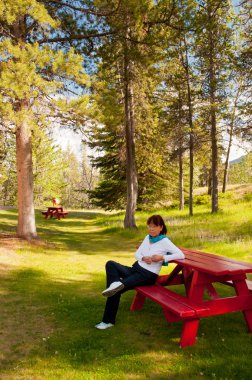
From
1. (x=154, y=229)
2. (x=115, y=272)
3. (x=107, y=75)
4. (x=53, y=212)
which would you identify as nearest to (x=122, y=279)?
(x=115, y=272)

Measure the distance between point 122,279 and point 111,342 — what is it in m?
0.89

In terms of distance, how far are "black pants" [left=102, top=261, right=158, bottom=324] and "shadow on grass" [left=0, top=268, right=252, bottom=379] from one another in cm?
24

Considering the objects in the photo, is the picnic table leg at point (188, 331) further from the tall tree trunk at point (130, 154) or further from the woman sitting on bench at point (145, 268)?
the tall tree trunk at point (130, 154)

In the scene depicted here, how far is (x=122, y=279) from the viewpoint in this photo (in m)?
5.12

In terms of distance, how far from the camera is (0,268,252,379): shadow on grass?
3.88 meters

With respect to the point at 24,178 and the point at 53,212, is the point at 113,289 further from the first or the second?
the point at 53,212

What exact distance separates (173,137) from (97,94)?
936cm

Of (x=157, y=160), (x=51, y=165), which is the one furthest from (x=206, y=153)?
(x=51, y=165)

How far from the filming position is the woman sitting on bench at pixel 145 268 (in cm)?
504

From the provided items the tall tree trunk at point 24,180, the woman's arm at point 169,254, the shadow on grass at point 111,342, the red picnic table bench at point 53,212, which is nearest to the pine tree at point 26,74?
the tall tree trunk at point 24,180

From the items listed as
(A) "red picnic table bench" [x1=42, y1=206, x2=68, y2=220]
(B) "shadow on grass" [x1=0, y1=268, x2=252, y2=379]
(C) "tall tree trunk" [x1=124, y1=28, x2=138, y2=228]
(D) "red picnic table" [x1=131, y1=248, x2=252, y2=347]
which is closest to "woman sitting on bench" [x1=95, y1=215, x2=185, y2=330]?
(D) "red picnic table" [x1=131, y1=248, x2=252, y2=347]

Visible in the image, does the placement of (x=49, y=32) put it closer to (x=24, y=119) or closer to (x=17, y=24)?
(x=17, y=24)

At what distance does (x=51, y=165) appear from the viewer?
134 feet

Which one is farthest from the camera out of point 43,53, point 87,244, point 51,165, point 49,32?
point 51,165
